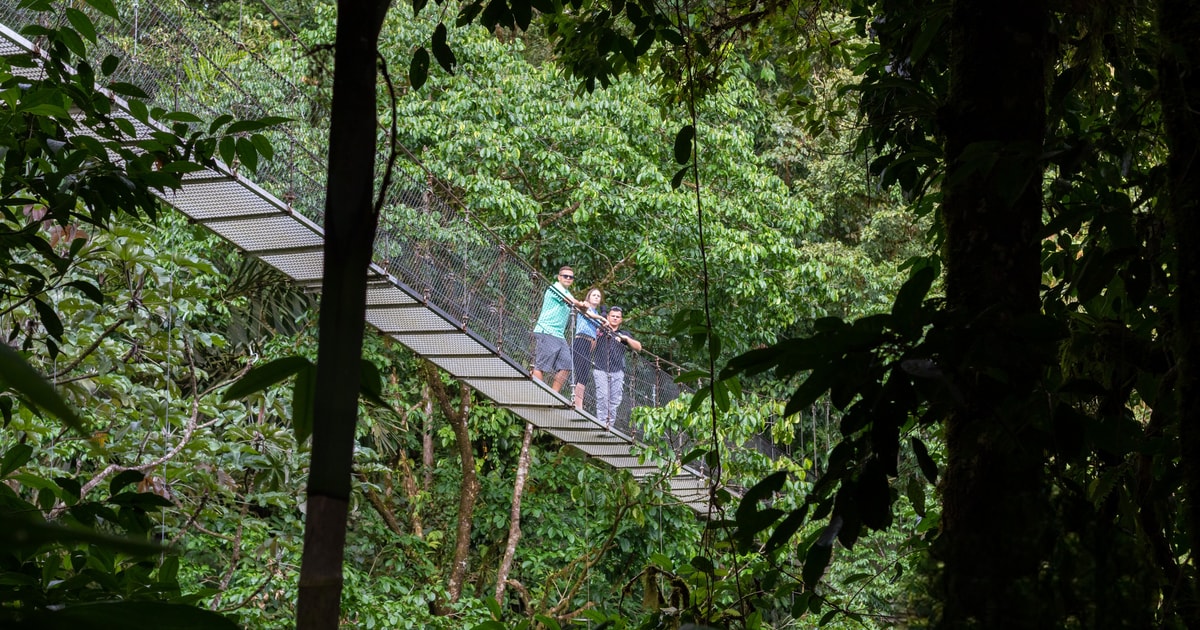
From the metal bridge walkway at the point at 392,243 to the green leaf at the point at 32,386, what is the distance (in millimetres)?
3534

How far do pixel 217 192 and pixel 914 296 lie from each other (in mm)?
4051

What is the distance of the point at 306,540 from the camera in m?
0.34

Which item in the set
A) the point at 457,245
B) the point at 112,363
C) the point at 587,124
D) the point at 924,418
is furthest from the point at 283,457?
the point at 587,124

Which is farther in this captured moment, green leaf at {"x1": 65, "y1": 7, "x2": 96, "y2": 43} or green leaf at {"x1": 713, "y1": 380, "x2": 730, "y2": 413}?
green leaf at {"x1": 65, "y1": 7, "x2": 96, "y2": 43}

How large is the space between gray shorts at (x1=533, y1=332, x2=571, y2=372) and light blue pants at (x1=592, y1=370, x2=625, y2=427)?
0.94 ft

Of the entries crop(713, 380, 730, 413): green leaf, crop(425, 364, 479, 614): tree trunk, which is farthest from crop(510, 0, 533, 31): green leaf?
crop(425, 364, 479, 614): tree trunk

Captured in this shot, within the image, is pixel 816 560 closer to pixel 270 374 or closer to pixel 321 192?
pixel 270 374

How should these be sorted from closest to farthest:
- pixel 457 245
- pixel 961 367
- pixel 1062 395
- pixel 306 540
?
pixel 306 540, pixel 961 367, pixel 1062 395, pixel 457 245

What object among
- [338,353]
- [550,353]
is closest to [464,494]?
[550,353]

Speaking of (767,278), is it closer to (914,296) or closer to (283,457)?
(283,457)

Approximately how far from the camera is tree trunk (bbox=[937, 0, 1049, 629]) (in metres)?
0.63

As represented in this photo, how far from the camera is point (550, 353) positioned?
6043mm

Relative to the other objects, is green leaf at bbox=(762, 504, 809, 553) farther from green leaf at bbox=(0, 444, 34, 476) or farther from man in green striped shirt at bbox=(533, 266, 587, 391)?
man in green striped shirt at bbox=(533, 266, 587, 391)

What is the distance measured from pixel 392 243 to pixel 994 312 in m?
4.51
